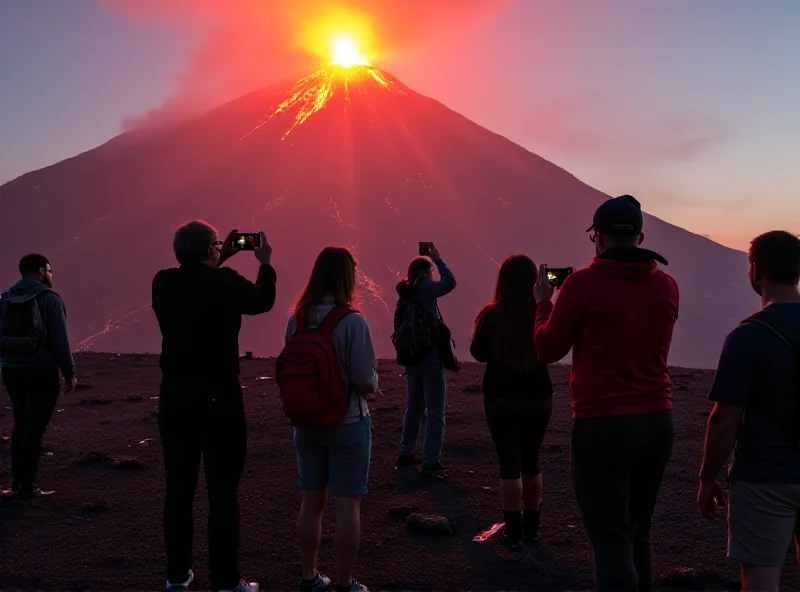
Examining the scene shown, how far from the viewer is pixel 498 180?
10625 centimetres

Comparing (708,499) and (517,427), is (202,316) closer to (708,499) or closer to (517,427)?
(517,427)

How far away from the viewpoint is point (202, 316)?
14.5 feet

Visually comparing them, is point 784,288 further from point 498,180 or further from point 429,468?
point 498,180

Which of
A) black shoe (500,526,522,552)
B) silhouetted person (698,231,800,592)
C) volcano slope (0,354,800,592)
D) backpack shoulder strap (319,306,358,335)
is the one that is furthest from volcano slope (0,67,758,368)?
silhouetted person (698,231,800,592)

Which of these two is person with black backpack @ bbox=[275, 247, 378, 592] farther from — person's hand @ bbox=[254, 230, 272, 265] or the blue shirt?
the blue shirt

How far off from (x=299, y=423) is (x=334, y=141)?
367 ft

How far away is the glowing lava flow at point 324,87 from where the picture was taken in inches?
4938

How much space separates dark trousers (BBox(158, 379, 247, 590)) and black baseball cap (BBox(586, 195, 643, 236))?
2.39m

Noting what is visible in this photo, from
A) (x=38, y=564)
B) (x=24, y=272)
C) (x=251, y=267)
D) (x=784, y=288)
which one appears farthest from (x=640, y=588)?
(x=251, y=267)

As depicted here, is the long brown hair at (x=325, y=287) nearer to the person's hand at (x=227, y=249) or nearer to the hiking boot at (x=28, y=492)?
the person's hand at (x=227, y=249)

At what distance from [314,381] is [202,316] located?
81 centimetres

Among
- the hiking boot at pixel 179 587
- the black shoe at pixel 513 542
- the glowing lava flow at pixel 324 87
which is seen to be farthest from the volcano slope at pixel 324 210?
the hiking boot at pixel 179 587

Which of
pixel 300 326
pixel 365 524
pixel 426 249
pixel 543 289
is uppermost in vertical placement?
pixel 426 249

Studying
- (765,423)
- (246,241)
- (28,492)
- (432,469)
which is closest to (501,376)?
(246,241)
